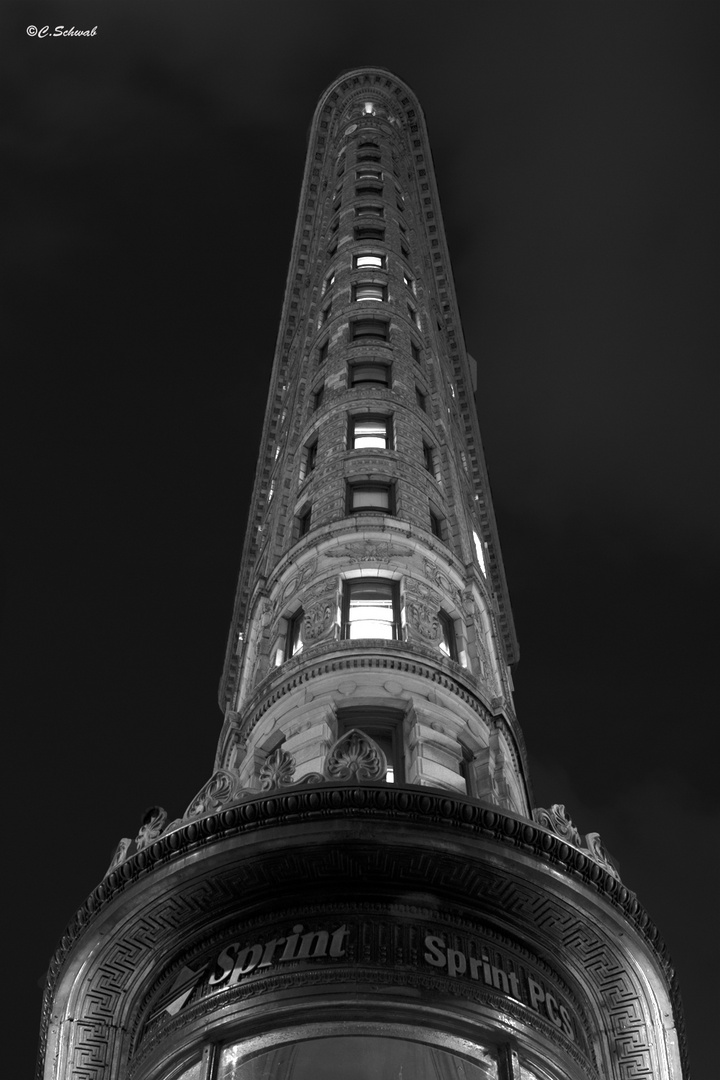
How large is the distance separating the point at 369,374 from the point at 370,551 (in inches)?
402

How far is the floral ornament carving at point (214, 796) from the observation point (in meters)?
19.9

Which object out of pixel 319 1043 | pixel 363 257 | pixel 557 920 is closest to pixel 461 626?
pixel 557 920

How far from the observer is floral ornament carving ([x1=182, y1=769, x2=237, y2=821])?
19.9 m

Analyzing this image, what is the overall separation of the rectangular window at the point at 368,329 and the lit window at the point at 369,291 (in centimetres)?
266

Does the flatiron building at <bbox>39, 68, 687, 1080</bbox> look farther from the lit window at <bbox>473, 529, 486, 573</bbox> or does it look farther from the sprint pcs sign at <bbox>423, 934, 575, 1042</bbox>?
the lit window at <bbox>473, 529, 486, 573</bbox>

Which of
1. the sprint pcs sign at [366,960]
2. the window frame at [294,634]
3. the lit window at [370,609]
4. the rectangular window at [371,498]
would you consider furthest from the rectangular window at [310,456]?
the sprint pcs sign at [366,960]

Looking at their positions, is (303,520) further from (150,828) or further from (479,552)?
(150,828)

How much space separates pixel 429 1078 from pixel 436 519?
1634 centimetres

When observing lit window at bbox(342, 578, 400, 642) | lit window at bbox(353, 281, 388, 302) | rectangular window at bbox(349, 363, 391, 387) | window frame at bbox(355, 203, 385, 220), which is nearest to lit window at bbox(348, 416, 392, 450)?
rectangular window at bbox(349, 363, 391, 387)

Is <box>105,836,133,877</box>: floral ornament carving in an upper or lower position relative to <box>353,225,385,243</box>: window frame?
lower

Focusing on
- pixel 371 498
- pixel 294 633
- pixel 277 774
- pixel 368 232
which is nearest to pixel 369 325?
pixel 371 498

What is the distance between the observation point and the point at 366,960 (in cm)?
1806

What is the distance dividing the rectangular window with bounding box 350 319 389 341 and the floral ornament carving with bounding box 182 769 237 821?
21254 mm

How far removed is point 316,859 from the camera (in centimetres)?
1903
